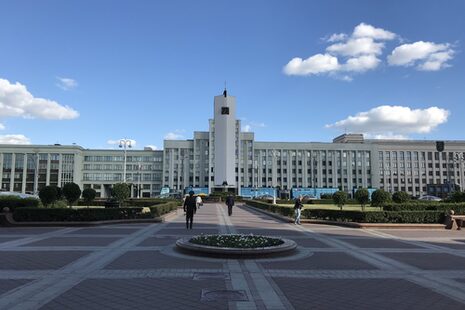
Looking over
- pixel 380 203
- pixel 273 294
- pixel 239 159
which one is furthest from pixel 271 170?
pixel 273 294

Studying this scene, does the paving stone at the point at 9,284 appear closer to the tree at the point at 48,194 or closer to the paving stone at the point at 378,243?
the paving stone at the point at 378,243

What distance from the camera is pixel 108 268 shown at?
31.3ft

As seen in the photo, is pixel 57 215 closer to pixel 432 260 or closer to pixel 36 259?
pixel 36 259

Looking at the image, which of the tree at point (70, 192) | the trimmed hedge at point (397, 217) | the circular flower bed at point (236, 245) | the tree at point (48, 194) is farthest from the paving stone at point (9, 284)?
the tree at point (70, 192)

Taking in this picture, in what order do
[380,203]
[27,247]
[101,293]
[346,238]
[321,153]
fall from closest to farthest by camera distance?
[101,293]
[27,247]
[346,238]
[380,203]
[321,153]

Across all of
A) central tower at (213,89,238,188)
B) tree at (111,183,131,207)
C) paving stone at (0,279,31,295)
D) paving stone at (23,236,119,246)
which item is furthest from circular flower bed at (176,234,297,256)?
central tower at (213,89,238,188)

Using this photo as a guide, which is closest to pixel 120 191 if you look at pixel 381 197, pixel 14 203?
pixel 14 203

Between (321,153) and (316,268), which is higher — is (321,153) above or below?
above

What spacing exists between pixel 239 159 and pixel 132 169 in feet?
117

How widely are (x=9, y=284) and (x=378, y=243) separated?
12.1 meters

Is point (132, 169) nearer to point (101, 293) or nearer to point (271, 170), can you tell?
point (271, 170)

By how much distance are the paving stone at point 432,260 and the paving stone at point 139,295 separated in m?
5.63

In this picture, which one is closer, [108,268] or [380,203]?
[108,268]

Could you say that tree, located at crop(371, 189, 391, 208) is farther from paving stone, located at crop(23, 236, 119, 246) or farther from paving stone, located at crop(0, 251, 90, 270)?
paving stone, located at crop(0, 251, 90, 270)
